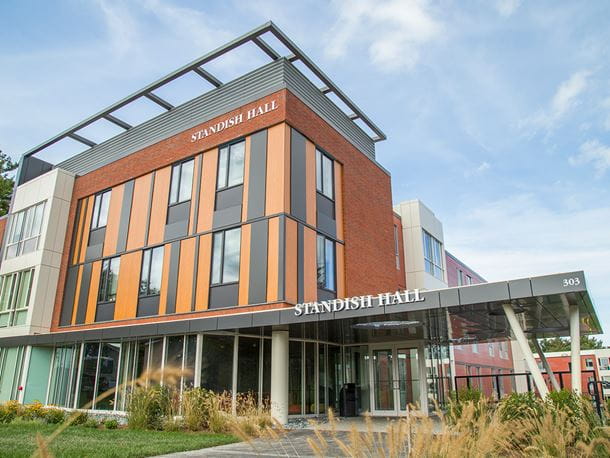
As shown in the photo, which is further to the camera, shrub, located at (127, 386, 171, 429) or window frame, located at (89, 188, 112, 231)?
window frame, located at (89, 188, 112, 231)

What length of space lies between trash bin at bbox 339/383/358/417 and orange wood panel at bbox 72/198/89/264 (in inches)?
530

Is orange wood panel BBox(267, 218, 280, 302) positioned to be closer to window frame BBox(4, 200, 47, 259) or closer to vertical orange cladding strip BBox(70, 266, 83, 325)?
vertical orange cladding strip BBox(70, 266, 83, 325)

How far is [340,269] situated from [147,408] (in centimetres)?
840

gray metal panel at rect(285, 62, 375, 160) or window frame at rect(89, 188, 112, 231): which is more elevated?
gray metal panel at rect(285, 62, 375, 160)

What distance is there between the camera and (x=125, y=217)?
69.0 ft

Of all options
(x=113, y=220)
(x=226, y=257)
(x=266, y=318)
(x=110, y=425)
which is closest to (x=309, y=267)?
(x=226, y=257)

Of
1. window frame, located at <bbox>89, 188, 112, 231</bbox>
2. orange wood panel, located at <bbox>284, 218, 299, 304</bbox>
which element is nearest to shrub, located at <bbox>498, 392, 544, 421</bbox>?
orange wood panel, located at <bbox>284, 218, 299, 304</bbox>

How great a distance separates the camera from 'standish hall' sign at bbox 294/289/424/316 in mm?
11570

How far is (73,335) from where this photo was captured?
731 inches

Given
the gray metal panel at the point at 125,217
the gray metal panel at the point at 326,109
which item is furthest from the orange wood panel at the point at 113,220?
the gray metal panel at the point at 326,109

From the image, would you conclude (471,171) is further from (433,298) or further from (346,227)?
(433,298)

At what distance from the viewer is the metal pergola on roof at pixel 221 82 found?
16.9 meters

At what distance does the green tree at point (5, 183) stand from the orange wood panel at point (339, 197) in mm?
25567

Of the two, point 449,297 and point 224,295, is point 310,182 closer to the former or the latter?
point 224,295
